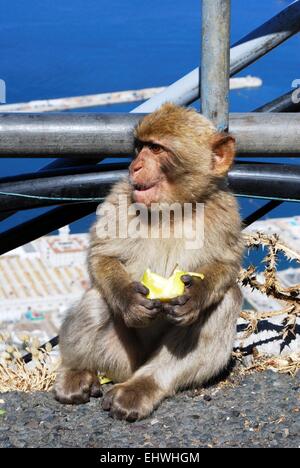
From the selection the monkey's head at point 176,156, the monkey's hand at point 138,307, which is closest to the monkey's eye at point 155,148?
the monkey's head at point 176,156

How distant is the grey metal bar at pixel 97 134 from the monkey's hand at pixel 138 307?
1.53 ft

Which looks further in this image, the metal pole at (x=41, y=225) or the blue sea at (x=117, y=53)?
the blue sea at (x=117, y=53)

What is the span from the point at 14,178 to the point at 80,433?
87 cm

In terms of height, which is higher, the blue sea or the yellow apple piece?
the blue sea

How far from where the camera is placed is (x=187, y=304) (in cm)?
244

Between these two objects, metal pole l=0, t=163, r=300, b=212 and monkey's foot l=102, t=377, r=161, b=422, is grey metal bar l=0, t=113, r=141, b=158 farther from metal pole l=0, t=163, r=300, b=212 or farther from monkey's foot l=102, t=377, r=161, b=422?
monkey's foot l=102, t=377, r=161, b=422

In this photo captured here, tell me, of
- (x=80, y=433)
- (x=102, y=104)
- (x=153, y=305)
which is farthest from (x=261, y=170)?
(x=102, y=104)

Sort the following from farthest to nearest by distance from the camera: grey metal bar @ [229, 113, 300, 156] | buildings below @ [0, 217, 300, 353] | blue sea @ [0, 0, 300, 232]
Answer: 1. buildings below @ [0, 217, 300, 353]
2. blue sea @ [0, 0, 300, 232]
3. grey metal bar @ [229, 113, 300, 156]

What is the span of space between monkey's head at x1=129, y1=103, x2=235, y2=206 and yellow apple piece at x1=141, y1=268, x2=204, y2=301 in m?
0.26

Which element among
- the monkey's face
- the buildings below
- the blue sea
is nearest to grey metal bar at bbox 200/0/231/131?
the monkey's face

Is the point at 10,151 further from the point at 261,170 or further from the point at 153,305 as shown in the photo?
the point at 261,170

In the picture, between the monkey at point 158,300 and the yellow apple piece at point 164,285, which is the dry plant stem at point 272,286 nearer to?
the monkey at point 158,300

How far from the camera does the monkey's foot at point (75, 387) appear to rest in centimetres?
263

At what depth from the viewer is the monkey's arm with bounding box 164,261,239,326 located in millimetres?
2428
